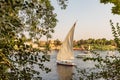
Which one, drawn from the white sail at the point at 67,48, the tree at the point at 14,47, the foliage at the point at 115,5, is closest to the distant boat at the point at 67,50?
the white sail at the point at 67,48

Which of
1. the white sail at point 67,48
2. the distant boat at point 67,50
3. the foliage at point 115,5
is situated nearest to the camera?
the foliage at point 115,5

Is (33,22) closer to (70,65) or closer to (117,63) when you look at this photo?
(117,63)

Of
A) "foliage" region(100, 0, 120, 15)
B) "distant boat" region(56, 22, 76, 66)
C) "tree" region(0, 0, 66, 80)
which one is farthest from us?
"distant boat" region(56, 22, 76, 66)

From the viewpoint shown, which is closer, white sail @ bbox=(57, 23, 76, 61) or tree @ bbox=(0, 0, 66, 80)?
tree @ bbox=(0, 0, 66, 80)

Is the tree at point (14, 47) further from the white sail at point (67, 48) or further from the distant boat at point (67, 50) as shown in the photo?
the white sail at point (67, 48)

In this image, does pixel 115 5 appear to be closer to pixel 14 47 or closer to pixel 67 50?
Answer: pixel 14 47

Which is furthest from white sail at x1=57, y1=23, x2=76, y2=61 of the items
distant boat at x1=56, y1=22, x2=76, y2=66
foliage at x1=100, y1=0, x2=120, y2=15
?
foliage at x1=100, y1=0, x2=120, y2=15

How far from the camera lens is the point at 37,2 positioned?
4656 mm

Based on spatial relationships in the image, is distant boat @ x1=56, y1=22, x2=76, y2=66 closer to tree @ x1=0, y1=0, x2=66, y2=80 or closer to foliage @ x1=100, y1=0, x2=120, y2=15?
foliage @ x1=100, y1=0, x2=120, y2=15

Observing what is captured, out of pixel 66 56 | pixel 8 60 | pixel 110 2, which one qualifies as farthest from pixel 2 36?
pixel 66 56

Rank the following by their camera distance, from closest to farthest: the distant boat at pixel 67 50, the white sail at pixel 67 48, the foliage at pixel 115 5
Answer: the foliage at pixel 115 5 → the distant boat at pixel 67 50 → the white sail at pixel 67 48

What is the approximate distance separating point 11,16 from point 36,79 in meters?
1.05

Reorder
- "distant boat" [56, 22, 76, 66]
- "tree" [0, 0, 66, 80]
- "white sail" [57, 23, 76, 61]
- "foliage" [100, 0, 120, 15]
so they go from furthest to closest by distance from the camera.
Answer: "white sail" [57, 23, 76, 61] < "distant boat" [56, 22, 76, 66] < "foliage" [100, 0, 120, 15] < "tree" [0, 0, 66, 80]

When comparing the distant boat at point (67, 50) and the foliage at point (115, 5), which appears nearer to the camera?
the foliage at point (115, 5)
